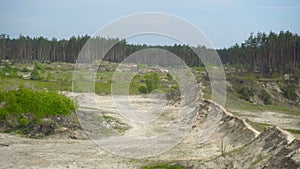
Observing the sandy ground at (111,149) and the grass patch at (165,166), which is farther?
Answer: the sandy ground at (111,149)

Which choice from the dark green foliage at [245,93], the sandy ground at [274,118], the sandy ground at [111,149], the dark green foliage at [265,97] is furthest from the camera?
the dark green foliage at [245,93]

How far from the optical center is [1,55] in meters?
149

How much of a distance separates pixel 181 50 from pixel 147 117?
270 ft

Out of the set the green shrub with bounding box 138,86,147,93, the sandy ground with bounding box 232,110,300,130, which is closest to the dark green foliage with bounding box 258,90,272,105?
the sandy ground with bounding box 232,110,300,130

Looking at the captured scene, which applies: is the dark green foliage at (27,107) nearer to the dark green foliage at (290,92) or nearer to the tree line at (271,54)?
the dark green foliage at (290,92)

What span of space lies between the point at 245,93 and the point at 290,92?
8.87 m

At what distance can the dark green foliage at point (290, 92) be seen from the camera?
78012mm

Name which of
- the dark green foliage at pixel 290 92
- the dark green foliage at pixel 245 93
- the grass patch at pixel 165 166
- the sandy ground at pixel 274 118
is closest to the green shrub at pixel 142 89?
the dark green foliage at pixel 245 93

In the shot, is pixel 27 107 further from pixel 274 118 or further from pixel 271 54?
pixel 271 54

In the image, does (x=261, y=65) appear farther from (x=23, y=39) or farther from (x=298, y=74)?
(x=23, y=39)

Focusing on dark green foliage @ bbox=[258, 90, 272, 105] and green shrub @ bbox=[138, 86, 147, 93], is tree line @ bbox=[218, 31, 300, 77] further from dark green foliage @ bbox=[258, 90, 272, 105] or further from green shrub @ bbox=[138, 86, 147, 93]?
green shrub @ bbox=[138, 86, 147, 93]

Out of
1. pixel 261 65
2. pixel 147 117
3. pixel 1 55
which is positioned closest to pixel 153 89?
pixel 261 65

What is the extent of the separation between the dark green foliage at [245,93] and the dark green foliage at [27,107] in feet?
125

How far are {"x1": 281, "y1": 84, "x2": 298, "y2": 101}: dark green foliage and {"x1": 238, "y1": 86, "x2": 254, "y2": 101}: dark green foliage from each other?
7.04 meters
